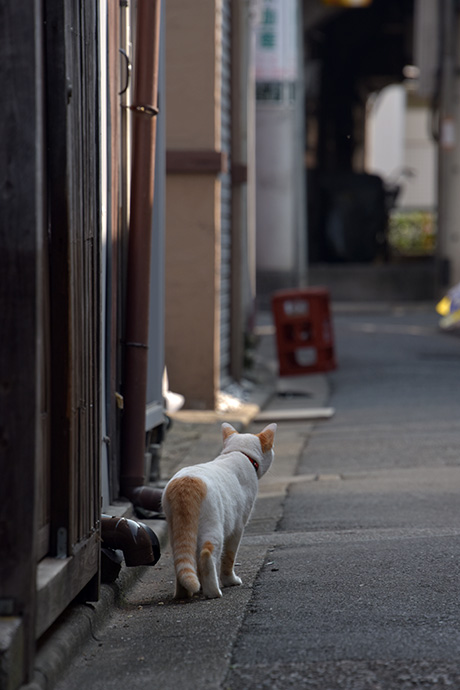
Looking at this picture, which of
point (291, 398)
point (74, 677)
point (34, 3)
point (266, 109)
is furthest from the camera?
point (266, 109)

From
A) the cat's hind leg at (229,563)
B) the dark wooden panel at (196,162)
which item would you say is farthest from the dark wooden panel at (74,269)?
the dark wooden panel at (196,162)

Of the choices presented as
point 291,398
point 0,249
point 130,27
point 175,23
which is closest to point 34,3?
point 0,249

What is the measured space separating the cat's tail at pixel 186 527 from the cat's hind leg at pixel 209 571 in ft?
0.11

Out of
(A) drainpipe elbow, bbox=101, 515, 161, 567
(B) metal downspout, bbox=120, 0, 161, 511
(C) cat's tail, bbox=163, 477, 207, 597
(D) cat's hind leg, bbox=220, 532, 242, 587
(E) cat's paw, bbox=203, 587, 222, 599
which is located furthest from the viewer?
(B) metal downspout, bbox=120, 0, 161, 511

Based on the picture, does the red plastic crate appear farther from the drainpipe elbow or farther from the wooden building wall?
the wooden building wall

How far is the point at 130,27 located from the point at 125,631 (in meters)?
3.91

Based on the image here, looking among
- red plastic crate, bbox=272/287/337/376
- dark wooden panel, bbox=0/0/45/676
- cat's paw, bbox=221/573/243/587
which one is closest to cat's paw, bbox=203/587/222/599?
cat's paw, bbox=221/573/243/587

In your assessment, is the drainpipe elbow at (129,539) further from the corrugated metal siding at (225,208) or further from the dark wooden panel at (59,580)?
the corrugated metal siding at (225,208)

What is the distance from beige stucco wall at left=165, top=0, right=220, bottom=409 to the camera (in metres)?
10.6

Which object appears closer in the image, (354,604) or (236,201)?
(354,604)

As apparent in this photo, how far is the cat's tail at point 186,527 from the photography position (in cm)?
438

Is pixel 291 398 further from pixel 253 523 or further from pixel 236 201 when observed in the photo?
pixel 253 523

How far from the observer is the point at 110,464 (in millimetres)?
6035

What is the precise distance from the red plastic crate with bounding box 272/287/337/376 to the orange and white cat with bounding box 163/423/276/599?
28.5 feet
